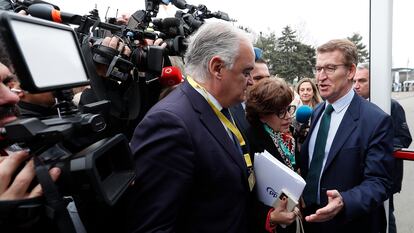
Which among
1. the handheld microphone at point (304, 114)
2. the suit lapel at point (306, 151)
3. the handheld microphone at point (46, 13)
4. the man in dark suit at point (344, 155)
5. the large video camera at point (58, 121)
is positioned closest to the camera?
the large video camera at point (58, 121)

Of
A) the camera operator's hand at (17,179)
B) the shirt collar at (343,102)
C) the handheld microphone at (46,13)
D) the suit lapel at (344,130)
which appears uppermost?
the handheld microphone at (46,13)

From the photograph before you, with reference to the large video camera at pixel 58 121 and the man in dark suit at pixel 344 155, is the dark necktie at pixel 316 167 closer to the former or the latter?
the man in dark suit at pixel 344 155

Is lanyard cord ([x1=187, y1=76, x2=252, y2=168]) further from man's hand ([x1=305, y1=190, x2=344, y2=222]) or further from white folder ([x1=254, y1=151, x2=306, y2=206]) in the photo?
man's hand ([x1=305, y1=190, x2=344, y2=222])

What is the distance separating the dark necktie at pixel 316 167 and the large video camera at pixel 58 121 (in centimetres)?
142

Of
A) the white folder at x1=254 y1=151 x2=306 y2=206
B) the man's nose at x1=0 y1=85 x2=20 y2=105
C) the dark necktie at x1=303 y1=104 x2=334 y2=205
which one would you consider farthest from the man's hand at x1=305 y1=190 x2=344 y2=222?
the man's nose at x1=0 y1=85 x2=20 y2=105

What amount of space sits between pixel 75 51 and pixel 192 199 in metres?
0.73

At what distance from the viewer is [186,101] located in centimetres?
146

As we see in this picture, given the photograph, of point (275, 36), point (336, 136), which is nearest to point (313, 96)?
point (336, 136)

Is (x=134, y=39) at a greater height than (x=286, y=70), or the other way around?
(x=134, y=39)

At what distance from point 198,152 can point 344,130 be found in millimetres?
1091

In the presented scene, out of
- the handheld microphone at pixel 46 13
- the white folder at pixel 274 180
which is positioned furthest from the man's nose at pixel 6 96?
the white folder at pixel 274 180

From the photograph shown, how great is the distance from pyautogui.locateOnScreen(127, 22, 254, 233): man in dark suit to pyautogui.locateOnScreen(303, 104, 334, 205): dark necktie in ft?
2.39

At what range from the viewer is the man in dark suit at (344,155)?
1821 millimetres

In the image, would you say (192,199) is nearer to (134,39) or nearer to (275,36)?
(134,39)
